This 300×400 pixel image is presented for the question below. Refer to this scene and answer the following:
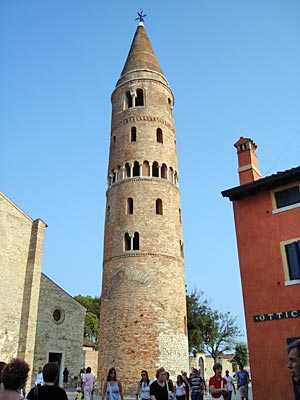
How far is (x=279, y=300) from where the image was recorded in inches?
510

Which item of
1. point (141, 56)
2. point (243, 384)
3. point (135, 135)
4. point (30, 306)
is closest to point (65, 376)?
point (30, 306)

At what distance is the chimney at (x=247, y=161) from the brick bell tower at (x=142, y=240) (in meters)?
7.38

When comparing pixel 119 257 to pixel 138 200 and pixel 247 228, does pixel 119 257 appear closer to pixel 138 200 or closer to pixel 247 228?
pixel 138 200

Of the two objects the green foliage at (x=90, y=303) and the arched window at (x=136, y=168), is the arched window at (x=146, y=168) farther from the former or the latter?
the green foliage at (x=90, y=303)

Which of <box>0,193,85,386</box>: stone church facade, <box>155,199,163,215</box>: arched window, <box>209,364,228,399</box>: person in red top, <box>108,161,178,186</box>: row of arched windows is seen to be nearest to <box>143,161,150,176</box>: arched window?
<box>108,161,178,186</box>: row of arched windows

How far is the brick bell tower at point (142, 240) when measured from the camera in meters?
19.9

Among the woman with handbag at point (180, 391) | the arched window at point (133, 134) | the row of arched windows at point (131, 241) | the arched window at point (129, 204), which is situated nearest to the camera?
the woman with handbag at point (180, 391)

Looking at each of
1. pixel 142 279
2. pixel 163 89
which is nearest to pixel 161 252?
pixel 142 279

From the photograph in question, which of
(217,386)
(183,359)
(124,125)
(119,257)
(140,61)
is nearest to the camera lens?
(217,386)

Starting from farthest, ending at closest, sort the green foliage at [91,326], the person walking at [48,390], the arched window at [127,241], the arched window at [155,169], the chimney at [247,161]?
the green foliage at [91,326], the arched window at [155,169], the arched window at [127,241], the chimney at [247,161], the person walking at [48,390]

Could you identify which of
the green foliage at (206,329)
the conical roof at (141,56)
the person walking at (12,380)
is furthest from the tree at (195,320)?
the person walking at (12,380)

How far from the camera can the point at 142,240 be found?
21828 mm

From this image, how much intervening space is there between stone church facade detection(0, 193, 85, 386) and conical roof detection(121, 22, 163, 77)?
12883mm

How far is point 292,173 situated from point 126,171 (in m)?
12.1
